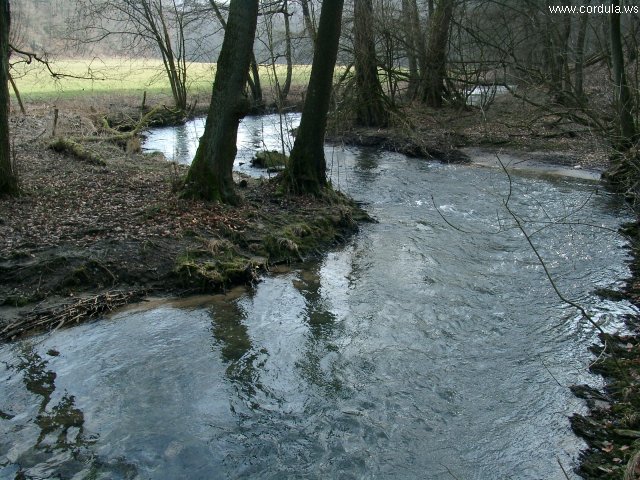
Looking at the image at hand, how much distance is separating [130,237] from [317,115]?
5.47 meters

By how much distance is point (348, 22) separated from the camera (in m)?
23.2

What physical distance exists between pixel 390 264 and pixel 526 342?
3.43 meters

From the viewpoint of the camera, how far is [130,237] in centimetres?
1005

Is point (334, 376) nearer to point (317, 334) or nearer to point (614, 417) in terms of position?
point (317, 334)

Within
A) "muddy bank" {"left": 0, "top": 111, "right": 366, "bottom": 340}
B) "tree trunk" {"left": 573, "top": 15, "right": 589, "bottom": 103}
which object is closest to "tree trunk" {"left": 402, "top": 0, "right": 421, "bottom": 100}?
"tree trunk" {"left": 573, "top": 15, "right": 589, "bottom": 103}

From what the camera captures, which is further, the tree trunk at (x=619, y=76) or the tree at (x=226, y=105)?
the tree trunk at (x=619, y=76)

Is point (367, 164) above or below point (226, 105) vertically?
below

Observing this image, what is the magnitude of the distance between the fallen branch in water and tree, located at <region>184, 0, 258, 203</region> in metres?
3.51

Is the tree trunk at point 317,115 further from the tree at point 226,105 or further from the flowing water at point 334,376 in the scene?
the flowing water at point 334,376

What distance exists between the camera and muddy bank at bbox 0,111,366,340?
873cm

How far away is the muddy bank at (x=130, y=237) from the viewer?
8.73 m

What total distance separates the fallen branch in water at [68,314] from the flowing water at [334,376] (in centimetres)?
25

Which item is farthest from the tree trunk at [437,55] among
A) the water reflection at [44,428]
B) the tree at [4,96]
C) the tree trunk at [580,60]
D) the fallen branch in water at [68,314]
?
the water reflection at [44,428]

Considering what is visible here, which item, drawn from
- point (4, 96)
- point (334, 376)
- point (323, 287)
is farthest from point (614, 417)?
point (4, 96)
